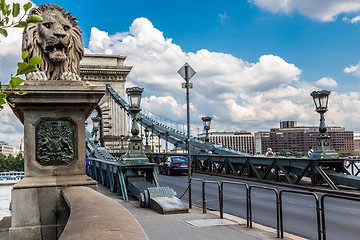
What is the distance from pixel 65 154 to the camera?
16.8ft

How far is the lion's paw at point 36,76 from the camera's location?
5039 millimetres

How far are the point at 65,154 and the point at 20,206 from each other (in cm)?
88

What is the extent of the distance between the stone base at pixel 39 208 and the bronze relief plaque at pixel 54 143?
0.91 feet

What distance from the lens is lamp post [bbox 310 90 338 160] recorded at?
14766 millimetres

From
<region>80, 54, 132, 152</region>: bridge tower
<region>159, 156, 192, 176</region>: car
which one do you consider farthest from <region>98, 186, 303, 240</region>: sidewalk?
<region>80, 54, 132, 152</region>: bridge tower

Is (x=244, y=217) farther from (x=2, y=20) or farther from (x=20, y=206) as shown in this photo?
(x=2, y=20)

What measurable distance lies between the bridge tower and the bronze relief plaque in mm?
41003

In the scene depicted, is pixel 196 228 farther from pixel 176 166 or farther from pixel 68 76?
pixel 176 166

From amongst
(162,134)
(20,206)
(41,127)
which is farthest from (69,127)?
(162,134)

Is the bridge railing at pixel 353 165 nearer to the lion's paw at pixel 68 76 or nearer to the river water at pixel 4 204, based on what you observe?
the lion's paw at pixel 68 76

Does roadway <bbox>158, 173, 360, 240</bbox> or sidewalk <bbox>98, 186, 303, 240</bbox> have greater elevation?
sidewalk <bbox>98, 186, 303, 240</bbox>

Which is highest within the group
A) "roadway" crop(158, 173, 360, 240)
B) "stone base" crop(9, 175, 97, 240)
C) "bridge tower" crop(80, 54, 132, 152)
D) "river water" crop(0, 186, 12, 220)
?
"bridge tower" crop(80, 54, 132, 152)

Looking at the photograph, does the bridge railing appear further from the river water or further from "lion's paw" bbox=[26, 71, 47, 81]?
the river water

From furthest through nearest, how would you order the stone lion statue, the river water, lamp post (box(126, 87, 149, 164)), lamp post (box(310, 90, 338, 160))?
the river water < lamp post (box(310, 90, 338, 160)) < lamp post (box(126, 87, 149, 164)) < the stone lion statue
